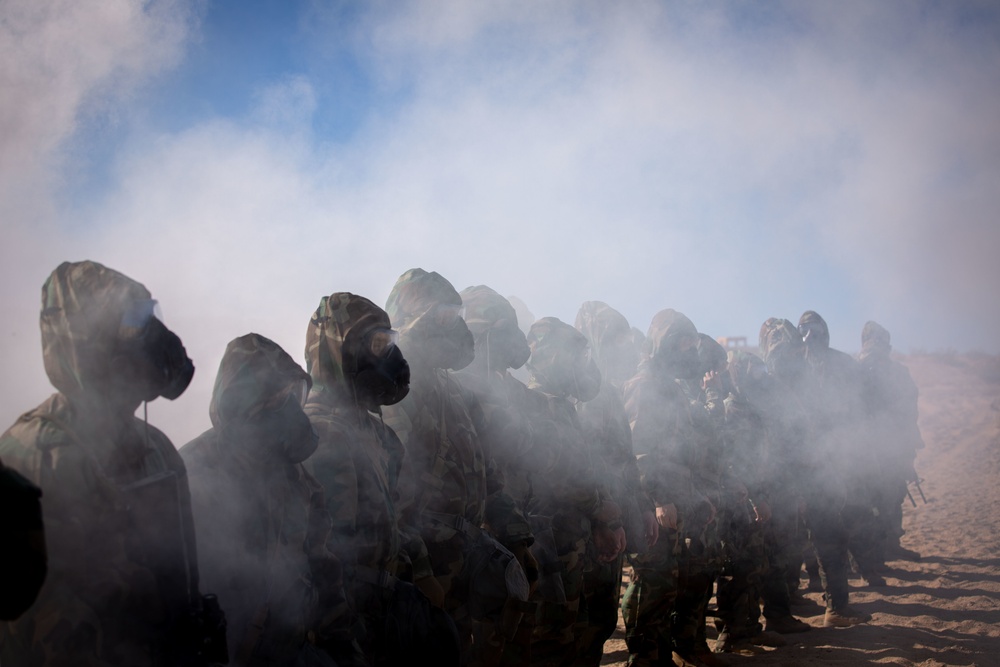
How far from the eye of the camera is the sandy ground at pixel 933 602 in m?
7.08

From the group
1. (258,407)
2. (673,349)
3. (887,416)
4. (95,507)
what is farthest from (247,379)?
(887,416)

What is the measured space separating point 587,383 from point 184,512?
4.21 meters

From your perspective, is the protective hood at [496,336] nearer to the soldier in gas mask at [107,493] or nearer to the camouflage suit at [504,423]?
the camouflage suit at [504,423]

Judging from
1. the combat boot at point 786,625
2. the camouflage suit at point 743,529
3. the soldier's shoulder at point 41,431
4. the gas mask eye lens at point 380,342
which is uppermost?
the gas mask eye lens at point 380,342

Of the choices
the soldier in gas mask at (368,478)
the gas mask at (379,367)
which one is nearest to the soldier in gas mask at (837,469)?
the soldier in gas mask at (368,478)

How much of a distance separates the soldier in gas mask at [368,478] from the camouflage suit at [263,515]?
13cm

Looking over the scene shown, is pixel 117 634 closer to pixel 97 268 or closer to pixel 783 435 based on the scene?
pixel 97 268

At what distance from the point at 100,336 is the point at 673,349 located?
20.9ft

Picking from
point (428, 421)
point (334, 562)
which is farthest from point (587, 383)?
point (334, 562)

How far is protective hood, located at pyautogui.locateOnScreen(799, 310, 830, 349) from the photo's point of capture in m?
11.1

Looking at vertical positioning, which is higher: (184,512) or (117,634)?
(184,512)

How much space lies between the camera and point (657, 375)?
303 inches

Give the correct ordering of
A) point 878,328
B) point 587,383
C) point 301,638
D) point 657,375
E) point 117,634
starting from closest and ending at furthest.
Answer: point 117,634 → point 301,638 → point 587,383 → point 657,375 → point 878,328

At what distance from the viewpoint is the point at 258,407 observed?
291cm
